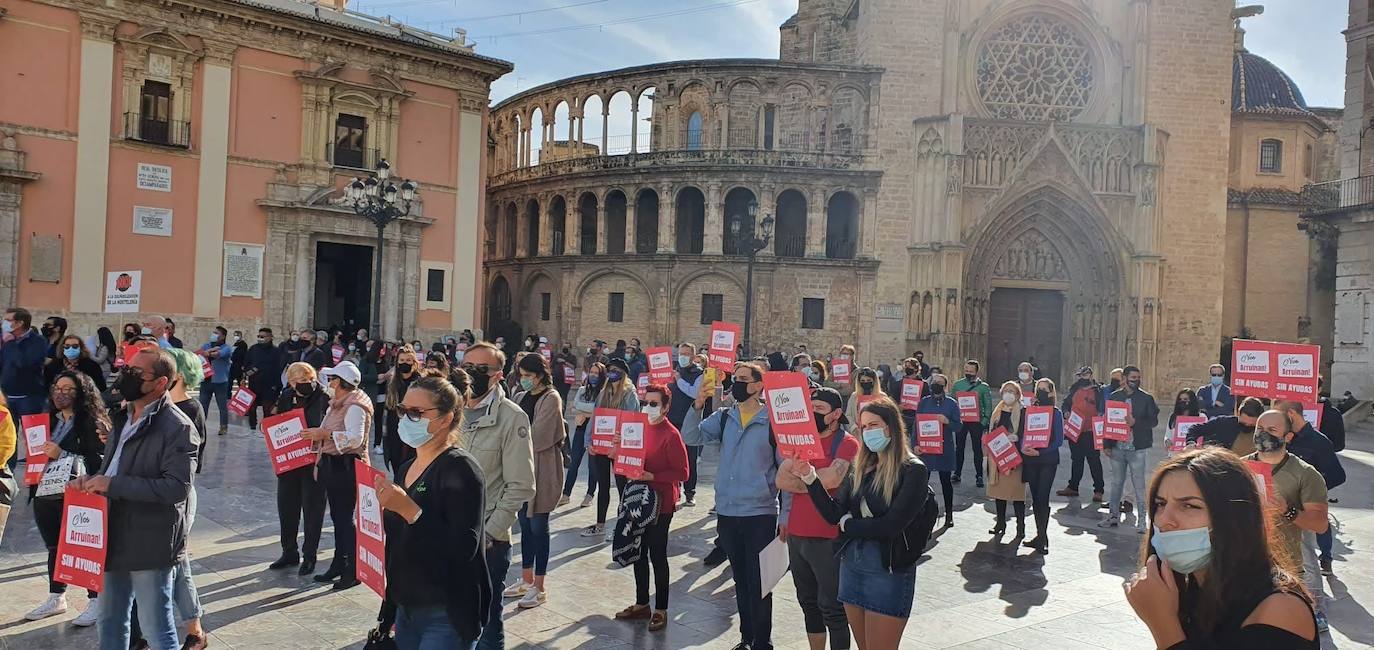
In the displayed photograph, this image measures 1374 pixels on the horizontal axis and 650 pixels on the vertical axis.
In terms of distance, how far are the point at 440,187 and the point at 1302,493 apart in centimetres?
2565

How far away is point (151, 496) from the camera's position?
15.3 ft

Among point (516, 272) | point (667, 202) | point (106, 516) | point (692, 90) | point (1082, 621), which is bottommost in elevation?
point (1082, 621)

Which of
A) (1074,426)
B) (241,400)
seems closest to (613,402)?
(241,400)

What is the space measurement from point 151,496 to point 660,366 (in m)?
8.97

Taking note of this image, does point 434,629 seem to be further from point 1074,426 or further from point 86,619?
point 1074,426

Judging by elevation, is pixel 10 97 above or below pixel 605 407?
above

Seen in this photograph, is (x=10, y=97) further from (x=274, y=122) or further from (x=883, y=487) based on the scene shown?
(x=883, y=487)

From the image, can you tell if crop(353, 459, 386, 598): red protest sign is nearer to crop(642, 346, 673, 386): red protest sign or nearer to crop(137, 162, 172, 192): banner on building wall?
crop(642, 346, 673, 386): red protest sign

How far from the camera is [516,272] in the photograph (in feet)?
131

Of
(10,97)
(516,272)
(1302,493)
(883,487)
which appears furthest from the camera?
(516,272)

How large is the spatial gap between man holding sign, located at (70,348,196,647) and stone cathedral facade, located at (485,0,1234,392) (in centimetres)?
2936

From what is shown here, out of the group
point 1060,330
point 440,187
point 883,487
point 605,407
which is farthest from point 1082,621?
point 1060,330

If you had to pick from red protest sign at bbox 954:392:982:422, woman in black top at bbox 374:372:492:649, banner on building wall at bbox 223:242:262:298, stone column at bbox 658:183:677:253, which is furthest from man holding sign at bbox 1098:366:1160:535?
stone column at bbox 658:183:677:253

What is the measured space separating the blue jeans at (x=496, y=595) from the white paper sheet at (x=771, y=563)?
60.8 inches
